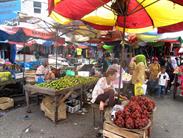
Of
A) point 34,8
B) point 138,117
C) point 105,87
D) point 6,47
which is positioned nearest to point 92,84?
point 105,87

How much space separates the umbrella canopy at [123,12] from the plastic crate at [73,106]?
285cm

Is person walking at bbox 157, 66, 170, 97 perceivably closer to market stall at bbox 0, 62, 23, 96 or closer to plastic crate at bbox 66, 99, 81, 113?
plastic crate at bbox 66, 99, 81, 113

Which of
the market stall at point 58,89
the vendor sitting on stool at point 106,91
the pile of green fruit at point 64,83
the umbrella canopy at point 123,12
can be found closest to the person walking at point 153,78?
the umbrella canopy at point 123,12

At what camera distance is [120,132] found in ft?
13.2

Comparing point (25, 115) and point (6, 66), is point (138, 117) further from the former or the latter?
point (6, 66)

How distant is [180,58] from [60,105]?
11314 millimetres

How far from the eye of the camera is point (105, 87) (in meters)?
5.61

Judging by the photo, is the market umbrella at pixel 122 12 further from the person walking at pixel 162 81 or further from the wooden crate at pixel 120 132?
the person walking at pixel 162 81

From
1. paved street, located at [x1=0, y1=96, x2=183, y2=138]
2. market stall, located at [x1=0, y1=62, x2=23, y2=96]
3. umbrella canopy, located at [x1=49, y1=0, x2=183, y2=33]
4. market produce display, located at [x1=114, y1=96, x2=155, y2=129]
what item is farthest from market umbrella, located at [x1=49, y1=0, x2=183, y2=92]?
market stall, located at [x1=0, y1=62, x2=23, y2=96]

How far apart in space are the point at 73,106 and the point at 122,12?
3.73m

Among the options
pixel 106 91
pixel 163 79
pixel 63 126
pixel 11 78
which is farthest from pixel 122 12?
pixel 163 79

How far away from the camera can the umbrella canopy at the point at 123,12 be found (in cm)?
499

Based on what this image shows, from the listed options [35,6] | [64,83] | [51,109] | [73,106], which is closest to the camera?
[51,109]

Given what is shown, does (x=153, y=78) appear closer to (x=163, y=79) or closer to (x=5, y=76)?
(x=163, y=79)
